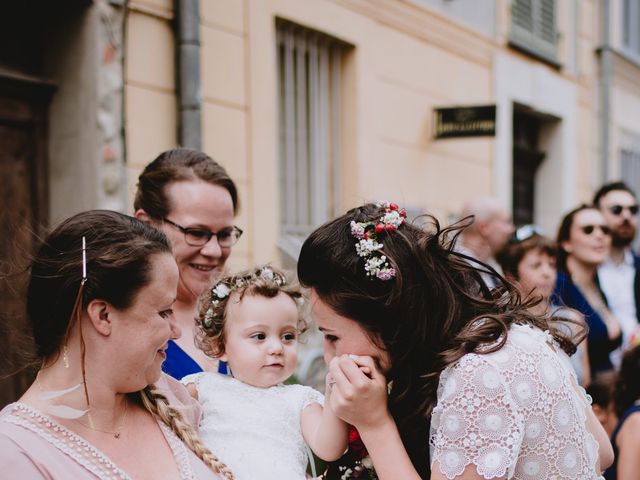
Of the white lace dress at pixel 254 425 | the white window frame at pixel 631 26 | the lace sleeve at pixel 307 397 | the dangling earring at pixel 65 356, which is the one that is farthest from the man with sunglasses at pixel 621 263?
the white window frame at pixel 631 26

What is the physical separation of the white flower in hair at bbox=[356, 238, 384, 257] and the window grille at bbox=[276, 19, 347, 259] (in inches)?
174

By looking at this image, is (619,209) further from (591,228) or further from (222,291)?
(222,291)

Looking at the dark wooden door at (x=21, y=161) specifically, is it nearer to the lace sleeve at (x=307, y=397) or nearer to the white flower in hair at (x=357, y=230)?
the lace sleeve at (x=307, y=397)

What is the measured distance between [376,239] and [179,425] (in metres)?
0.74

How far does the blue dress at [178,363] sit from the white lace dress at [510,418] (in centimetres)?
104

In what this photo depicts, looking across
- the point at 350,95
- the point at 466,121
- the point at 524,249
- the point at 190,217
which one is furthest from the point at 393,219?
the point at 466,121

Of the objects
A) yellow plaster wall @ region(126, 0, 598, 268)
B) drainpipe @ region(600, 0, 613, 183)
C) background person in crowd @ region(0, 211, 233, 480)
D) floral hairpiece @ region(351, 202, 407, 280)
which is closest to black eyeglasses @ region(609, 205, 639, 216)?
yellow plaster wall @ region(126, 0, 598, 268)

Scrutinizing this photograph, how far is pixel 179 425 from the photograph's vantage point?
2172mm

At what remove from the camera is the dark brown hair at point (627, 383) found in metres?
3.90

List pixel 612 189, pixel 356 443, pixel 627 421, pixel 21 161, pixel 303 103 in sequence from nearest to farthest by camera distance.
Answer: pixel 356 443 < pixel 627 421 < pixel 21 161 < pixel 612 189 < pixel 303 103

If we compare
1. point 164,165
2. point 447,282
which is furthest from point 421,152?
point 447,282

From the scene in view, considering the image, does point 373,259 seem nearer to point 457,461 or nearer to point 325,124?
point 457,461

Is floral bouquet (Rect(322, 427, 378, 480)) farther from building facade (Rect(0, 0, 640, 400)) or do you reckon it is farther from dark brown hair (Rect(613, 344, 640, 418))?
dark brown hair (Rect(613, 344, 640, 418))

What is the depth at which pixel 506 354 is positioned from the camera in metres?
1.90
